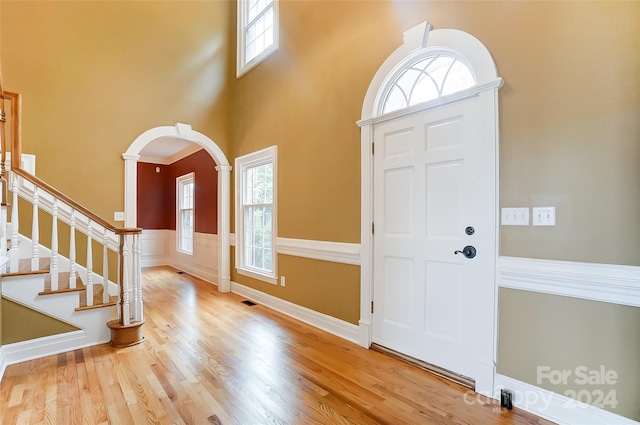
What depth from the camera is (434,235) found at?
2340 millimetres

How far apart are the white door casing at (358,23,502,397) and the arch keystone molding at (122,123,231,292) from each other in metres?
2.82

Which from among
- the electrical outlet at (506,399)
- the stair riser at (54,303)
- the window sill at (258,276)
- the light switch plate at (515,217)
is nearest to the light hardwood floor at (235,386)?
the electrical outlet at (506,399)

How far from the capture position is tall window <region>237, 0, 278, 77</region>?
13.5ft

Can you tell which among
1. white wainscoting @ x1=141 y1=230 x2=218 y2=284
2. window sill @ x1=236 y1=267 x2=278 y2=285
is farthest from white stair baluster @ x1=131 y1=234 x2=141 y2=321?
white wainscoting @ x1=141 y1=230 x2=218 y2=284

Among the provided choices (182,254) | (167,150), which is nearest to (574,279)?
(182,254)

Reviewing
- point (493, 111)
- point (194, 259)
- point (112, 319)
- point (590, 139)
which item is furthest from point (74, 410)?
point (194, 259)

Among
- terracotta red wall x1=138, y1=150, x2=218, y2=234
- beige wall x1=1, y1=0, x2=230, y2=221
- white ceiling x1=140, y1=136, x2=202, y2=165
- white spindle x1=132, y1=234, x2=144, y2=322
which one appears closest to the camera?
white spindle x1=132, y1=234, x2=144, y2=322

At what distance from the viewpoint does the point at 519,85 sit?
75.5 inches

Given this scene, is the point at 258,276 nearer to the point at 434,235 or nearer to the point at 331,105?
the point at 331,105

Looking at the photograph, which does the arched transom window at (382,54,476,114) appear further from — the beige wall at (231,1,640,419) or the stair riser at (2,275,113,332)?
the stair riser at (2,275,113,332)

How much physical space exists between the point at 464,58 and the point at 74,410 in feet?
11.3

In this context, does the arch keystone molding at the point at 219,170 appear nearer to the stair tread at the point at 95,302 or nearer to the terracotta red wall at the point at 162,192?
the stair tread at the point at 95,302

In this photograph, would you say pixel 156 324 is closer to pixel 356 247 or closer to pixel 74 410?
pixel 74 410

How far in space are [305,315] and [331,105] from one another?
2323 mm
